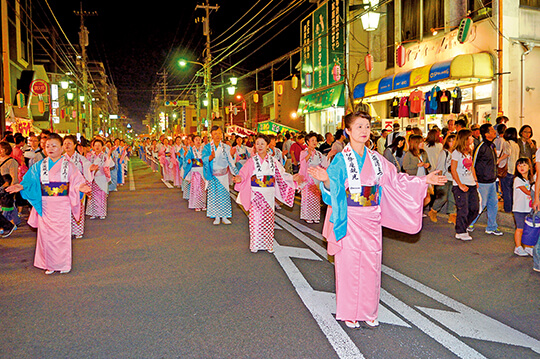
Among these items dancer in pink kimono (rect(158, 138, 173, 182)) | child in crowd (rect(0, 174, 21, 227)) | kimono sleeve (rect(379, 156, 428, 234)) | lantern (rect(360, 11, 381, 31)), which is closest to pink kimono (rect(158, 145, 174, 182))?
dancer in pink kimono (rect(158, 138, 173, 182))

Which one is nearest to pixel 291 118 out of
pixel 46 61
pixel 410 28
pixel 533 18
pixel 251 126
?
pixel 251 126

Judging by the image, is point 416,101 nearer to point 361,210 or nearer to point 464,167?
point 464,167

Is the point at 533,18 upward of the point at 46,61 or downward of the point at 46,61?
downward

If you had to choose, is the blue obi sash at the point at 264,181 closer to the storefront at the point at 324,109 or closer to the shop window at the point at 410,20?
the shop window at the point at 410,20

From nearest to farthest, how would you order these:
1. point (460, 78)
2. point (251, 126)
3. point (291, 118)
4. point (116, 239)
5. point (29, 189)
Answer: point (29, 189)
point (116, 239)
point (460, 78)
point (291, 118)
point (251, 126)

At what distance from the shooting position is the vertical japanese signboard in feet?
76.0

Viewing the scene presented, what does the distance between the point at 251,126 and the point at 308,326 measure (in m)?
43.1

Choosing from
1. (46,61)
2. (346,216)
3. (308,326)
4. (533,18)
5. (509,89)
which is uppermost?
(46,61)

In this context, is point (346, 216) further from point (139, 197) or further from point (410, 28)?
point (410, 28)

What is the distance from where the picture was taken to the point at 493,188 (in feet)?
25.7

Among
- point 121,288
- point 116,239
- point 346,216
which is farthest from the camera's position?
point 116,239

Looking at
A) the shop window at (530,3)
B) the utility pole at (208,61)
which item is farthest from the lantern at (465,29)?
the utility pole at (208,61)

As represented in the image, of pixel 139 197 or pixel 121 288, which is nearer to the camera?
pixel 121 288

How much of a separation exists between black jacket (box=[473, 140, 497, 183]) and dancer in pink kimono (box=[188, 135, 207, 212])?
6241 mm
